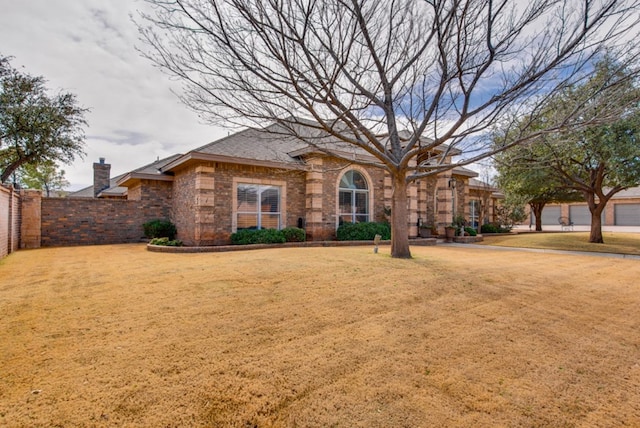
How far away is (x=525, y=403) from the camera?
2.49 metres

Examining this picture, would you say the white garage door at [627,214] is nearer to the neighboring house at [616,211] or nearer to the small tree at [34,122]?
the neighboring house at [616,211]

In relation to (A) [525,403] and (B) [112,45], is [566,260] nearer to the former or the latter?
(A) [525,403]

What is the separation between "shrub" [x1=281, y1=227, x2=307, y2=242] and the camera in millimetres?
12859

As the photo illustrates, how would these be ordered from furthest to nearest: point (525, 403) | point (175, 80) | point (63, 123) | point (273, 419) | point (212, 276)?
point (63, 123) < point (175, 80) < point (212, 276) < point (525, 403) < point (273, 419)

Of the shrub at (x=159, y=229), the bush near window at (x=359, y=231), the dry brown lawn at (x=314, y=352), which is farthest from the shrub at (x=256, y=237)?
the dry brown lawn at (x=314, y=352)

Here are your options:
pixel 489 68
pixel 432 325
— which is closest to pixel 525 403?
pixel 432 325

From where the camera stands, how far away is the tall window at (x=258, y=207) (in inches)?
504

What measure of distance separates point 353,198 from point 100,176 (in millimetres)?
20687

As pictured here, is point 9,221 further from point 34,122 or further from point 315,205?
point 315,205

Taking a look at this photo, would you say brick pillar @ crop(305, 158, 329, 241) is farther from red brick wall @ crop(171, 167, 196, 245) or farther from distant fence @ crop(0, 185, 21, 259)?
distant fence @ crop(0, 185, 21, 259)

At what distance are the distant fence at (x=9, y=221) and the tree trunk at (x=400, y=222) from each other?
11.0m

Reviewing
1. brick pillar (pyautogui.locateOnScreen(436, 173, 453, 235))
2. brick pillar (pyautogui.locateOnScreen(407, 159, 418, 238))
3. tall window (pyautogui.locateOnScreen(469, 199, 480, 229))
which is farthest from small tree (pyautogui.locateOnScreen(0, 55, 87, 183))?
tall window (pyautogui.locateOnScreen(469, 199, 480, 229))

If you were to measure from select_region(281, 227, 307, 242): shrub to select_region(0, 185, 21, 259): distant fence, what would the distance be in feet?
28.0

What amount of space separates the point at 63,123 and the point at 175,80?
14.9 metres
